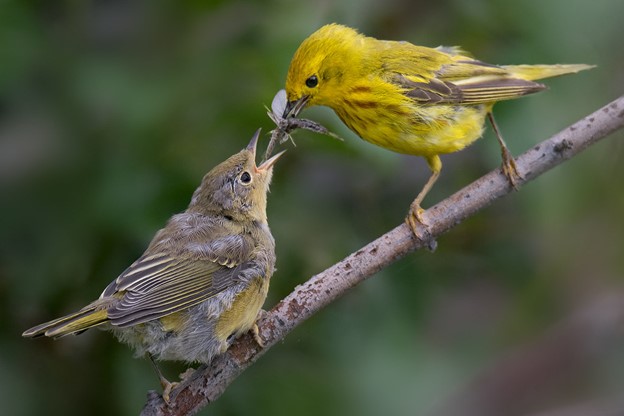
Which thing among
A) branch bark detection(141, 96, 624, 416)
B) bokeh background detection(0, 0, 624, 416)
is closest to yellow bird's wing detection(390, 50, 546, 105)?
bokeh background detection(0, 0, 624, 416)

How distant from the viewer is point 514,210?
4.97 meters

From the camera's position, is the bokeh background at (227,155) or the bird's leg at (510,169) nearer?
the bird's leg at (510,169)

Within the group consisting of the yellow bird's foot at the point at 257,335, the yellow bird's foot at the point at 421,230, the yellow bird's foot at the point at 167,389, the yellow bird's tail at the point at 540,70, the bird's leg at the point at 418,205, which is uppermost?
the yellow bird's tail at the point at 540,70

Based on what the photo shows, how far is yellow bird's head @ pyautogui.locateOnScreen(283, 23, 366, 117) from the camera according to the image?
13.0 feet

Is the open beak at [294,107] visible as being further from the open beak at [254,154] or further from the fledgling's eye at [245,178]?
the fledgling's eye at [245,178]

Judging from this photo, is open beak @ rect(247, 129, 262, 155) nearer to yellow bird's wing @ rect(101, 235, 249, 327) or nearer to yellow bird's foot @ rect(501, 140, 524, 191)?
yellow bird's wing @ rect(101, 235, 249, 327)

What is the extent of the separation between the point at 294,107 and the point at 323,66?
25 centimetres

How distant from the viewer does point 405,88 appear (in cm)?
438

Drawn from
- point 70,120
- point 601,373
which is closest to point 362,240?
point 70,120

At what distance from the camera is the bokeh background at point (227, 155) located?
4180 mm

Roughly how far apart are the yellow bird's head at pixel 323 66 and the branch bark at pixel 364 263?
696mm

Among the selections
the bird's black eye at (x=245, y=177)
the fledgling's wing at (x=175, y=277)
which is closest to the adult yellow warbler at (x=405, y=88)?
the bird's black eye at (x=245, y=177)

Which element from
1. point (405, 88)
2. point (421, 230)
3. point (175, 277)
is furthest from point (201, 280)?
point (405, 88)

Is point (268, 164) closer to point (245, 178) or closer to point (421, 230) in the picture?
point (245, 178)
